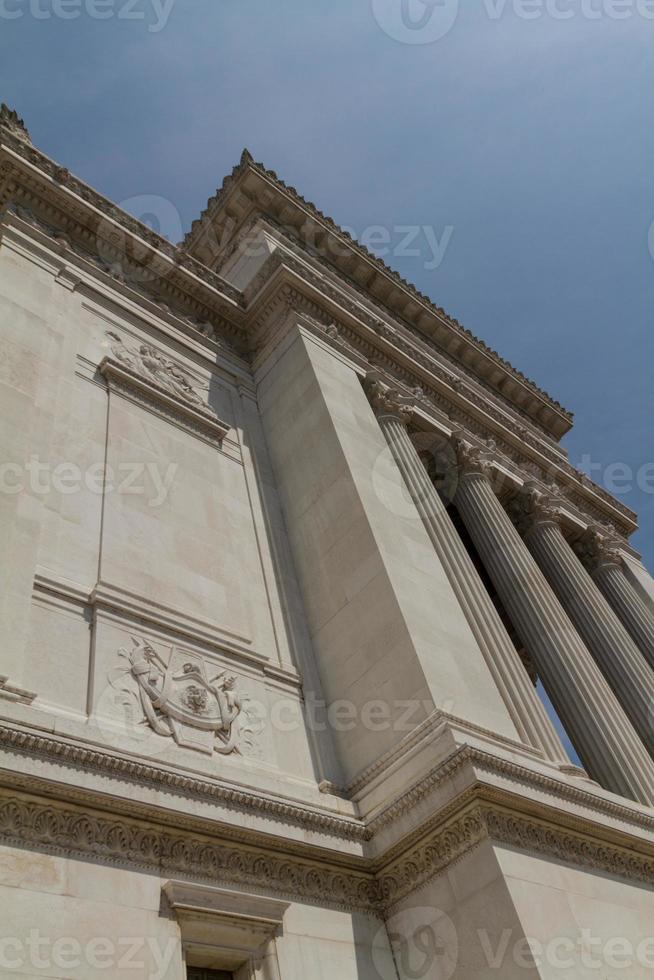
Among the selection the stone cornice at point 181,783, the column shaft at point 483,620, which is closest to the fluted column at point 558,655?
the column shaft at point 483,620

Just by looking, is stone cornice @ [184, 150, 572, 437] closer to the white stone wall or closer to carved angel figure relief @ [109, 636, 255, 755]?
carved angel figure relief @ [109, 636, 255, 755]

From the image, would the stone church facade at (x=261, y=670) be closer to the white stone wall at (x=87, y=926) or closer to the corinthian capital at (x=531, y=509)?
the white stone wall at (x=87, y=926)

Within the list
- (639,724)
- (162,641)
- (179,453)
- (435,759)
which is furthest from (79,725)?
(639,724)

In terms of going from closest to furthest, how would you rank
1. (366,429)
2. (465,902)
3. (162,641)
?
(465,902), (162,641), (366,429)

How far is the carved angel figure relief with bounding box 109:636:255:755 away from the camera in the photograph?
398 inches

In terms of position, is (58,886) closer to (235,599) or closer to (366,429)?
(235,599)

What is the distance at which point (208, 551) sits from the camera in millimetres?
13555

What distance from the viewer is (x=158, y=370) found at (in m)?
16.5

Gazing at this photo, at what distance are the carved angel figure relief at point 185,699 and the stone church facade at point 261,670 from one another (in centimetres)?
4

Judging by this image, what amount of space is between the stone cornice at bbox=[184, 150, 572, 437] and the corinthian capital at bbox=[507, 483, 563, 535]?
7170 mm

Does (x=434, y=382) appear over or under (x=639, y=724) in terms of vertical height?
over

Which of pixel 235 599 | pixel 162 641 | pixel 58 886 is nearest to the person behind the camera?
pixel 58 886

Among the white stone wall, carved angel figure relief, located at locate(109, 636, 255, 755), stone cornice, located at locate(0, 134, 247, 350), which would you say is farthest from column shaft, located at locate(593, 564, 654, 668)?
the white stone wall

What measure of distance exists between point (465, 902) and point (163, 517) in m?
7.50
